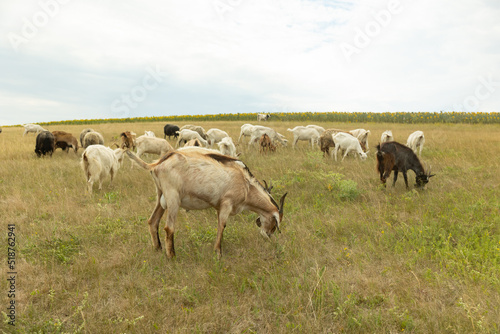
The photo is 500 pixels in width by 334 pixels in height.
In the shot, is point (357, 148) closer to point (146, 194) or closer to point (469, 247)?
point (469, 247)

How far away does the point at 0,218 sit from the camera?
618 centimetres

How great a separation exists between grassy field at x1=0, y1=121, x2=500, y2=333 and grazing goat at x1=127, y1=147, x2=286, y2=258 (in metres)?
0.65

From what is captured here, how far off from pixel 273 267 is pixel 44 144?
1432 cm

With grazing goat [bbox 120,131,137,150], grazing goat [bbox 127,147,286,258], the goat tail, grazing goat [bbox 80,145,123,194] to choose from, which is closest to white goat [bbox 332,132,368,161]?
grazing goat [bbox 127,147,286,258]

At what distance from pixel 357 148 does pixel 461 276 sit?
29.4 feet

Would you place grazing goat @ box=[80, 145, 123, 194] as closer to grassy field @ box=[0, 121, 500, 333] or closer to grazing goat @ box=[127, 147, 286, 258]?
grassy field @ box=[0, 121, 500, 333]

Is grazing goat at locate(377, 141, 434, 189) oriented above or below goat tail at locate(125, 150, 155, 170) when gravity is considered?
below

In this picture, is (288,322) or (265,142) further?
(265,142)

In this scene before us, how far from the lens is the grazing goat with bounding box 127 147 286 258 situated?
14.1ft

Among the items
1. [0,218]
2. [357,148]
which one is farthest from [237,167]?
[357,148]

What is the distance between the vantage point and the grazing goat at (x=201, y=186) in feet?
14.1

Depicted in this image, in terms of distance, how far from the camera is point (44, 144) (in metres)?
13.6

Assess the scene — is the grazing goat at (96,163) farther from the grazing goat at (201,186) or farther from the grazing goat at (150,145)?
the grazing goat at (201,186)

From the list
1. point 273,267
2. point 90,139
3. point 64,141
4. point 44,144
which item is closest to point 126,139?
point 90,139
